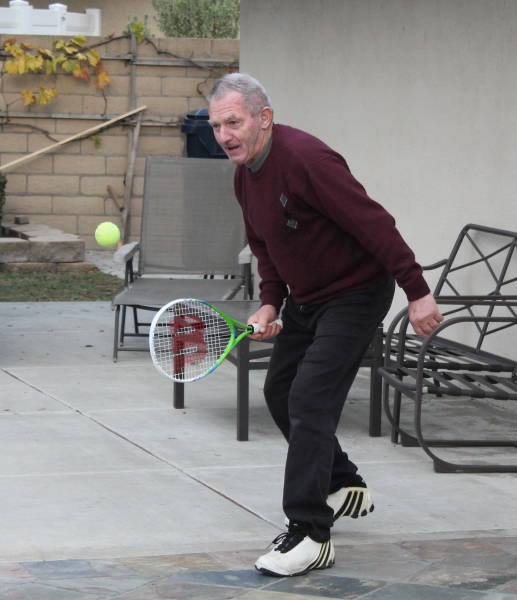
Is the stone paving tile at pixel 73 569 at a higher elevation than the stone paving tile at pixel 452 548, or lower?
lower

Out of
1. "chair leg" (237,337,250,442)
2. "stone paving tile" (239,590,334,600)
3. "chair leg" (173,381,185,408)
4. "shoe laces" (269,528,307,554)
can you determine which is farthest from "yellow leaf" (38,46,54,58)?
"stone paving tile" (239,590,334,600)

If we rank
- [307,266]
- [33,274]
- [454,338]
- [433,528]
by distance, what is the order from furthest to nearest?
[33,274], [454,338], [433,528], [307,266]

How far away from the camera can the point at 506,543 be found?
340 cm

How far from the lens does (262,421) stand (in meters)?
5.19

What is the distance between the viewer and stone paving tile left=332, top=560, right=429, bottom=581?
3.08m

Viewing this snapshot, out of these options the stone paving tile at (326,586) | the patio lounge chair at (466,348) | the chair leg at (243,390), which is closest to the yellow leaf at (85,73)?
the patio lounge chair at (466,348)

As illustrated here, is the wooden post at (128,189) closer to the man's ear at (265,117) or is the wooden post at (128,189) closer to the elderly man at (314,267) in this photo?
the elderly man at (314,267)

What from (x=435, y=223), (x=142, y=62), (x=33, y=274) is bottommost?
(x=33, y=274)

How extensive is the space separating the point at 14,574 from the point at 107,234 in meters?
7.86

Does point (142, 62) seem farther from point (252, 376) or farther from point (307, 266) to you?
point (307, 266)

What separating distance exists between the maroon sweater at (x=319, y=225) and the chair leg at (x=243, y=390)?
1405 millimetres

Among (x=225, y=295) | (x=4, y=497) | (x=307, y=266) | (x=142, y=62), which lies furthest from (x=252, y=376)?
(x=142, y=62)

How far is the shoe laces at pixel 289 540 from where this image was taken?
122 inches

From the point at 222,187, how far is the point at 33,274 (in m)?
3.88
